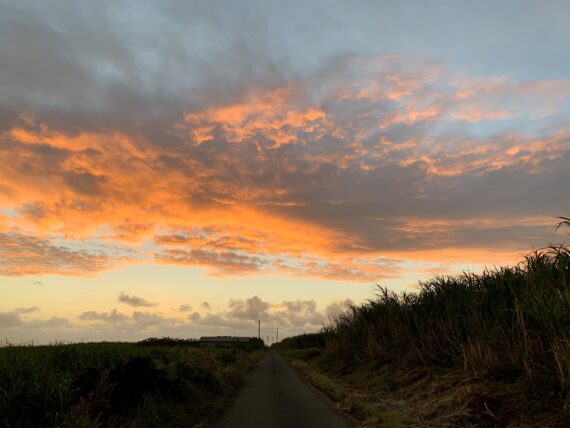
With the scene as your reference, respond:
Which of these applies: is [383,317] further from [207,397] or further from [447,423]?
[447,423]

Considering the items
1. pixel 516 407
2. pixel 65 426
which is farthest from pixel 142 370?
pixel 516 407

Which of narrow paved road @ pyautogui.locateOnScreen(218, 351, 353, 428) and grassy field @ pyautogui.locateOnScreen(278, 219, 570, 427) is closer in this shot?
grassy field @ pyautogui.locateOnScreen(278, 219, 570, 427)

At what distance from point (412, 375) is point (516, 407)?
24.4 ft

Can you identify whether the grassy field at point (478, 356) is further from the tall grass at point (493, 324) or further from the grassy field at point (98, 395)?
the grassy field at point (98, 395)

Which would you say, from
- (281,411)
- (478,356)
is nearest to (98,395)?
(281,411)

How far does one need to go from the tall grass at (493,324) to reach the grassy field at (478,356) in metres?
0.03

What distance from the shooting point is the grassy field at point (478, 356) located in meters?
9.30

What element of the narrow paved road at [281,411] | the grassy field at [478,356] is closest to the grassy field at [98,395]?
the narrow paved road at [281,411]

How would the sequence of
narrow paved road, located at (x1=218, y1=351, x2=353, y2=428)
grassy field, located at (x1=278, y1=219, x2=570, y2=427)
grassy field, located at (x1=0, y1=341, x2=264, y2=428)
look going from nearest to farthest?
grassy field, located at (x1=0, y1=341, x2=264, y2=428) < grassy field, located at (x1=278, y1=219, x2=570, y2=427) < narrow paved road, located at (x1=218, y1=351, x2=353, y2=428)

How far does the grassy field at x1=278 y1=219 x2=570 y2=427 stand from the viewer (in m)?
9.30

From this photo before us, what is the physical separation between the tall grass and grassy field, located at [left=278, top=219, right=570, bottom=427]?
0.03 metres

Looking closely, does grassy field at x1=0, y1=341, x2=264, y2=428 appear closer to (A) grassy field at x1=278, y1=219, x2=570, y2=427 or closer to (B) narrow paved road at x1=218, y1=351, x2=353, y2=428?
(B) narrow paved road at x1=218, y1=351, x2=353, y2=428

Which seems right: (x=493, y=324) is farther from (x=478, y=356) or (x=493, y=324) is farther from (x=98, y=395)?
(x=98, y=395)

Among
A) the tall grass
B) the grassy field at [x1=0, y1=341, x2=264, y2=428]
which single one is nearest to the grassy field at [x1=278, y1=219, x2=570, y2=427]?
the tall grass
